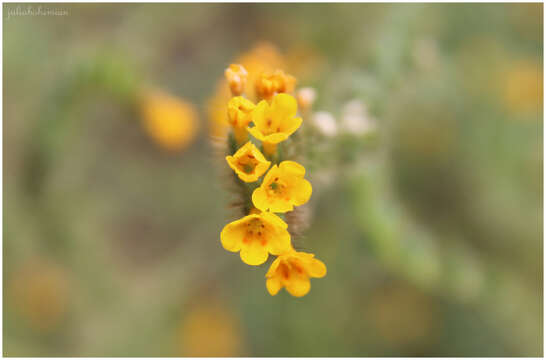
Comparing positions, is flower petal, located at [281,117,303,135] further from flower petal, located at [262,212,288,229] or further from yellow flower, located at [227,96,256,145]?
flower petal, located at [262,212,288,229]

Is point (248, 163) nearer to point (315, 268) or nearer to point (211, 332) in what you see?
point (315, 268)

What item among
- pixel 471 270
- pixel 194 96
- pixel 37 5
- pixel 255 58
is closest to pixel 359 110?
pixel 255 58

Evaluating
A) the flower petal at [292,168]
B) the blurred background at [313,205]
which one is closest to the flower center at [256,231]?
the flower petal at [292,168]

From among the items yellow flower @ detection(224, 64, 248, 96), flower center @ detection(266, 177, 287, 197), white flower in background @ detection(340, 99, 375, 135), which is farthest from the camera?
white flower in background @ detection(340, 99, 375, 135)

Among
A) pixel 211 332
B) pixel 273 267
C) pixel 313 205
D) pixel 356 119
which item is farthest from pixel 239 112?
pixel 211 332

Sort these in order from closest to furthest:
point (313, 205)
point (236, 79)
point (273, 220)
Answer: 1. point (273, 220)
2. point (236, 79)
3. point (313, 205)

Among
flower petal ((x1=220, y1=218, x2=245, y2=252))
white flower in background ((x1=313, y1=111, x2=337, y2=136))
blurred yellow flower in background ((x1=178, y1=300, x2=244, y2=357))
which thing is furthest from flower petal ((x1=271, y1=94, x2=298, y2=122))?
blurred yellow flower in background ((x1=178, y1=300, x2=244, y2=357))

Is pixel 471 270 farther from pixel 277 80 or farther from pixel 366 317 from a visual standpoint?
pixel 277 80
